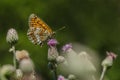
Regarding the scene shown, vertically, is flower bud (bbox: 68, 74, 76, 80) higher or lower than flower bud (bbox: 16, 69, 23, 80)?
higher

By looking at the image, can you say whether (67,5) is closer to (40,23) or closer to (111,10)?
(111,10)

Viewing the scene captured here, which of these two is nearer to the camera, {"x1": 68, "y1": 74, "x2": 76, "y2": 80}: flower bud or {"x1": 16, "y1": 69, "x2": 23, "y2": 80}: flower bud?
{"x1": 16, "y1": 69, "x2": 23, "y2": 80}: flower bud

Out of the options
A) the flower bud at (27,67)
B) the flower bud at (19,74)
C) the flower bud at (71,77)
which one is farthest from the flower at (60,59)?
the flower bud at (27,67)

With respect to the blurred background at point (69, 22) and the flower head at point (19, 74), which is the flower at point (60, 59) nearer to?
the flower head at point (19, 74)

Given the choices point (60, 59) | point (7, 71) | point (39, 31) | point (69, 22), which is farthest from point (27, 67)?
point (69, 22)

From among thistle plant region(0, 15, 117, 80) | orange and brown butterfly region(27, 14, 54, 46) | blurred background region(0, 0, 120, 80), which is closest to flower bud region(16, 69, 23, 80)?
thistle plant region(0, 15, 117, 80)

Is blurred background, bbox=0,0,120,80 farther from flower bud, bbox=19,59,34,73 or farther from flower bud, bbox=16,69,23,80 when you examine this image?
flower bud, bbox=19,59,34,73
